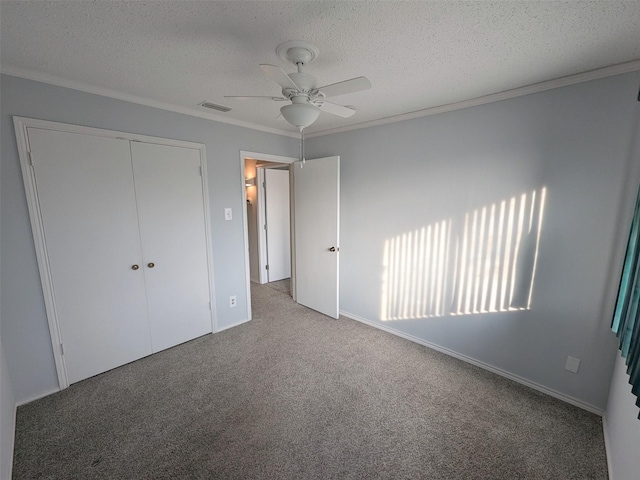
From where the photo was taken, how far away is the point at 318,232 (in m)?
3.42

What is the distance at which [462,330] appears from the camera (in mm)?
2508

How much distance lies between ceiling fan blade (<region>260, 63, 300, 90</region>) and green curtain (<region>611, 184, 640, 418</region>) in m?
1.91

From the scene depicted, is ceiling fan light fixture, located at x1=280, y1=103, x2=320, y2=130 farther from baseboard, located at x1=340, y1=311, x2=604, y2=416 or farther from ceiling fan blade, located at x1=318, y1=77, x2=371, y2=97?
baseboard, located at x1=340, y1=311, x2=604, y2=416

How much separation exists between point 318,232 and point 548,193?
226 cm

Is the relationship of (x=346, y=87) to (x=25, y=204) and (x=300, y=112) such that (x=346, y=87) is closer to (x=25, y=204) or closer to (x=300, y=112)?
(x=300, y=112)

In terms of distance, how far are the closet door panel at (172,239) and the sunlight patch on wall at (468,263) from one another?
81.6 inches

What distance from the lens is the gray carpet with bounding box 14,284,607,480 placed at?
5.04ft

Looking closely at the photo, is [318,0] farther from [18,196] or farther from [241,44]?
[18,196]

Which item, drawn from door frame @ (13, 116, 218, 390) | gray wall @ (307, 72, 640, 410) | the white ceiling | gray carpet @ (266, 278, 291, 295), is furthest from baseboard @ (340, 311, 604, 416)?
door frame @ (13, 116, 218, 390)

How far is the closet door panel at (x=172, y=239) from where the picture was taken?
245cm

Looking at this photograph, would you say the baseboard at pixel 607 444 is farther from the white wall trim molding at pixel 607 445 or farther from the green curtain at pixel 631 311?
the green curtain at pixel 631 311

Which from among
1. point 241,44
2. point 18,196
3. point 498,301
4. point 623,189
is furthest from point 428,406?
point 18,196

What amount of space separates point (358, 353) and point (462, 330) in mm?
1011

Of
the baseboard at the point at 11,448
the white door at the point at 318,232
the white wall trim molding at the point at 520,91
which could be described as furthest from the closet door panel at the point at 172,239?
the white wall trim molding at the point at 520,91
